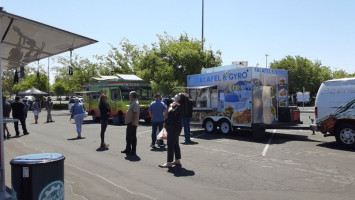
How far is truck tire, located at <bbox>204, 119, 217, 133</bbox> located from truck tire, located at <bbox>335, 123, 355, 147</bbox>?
4.99m

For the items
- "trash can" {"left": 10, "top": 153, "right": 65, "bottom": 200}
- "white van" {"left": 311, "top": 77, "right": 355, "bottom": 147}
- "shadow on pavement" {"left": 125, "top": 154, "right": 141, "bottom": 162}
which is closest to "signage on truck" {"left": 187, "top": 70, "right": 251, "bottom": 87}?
"white van" {"left": 311, "top": 77, "right": 355, "bottom": 147}

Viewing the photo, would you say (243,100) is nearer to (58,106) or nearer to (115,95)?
(115,95)

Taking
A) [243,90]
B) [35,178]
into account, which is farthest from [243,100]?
[35,178]

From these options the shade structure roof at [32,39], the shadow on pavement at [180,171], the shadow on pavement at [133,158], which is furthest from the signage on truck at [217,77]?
the shade structure roof at [32,39]

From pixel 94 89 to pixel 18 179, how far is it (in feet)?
59.4

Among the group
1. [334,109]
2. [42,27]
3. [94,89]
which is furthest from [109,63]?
[42,27]

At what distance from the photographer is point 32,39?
600 cm

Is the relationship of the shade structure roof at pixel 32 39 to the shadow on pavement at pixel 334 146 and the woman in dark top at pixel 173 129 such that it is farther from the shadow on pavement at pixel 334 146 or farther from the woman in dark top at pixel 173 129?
the shadow on pavement at pixel 334 146

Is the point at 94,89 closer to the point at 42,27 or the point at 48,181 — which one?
the point at 42,27

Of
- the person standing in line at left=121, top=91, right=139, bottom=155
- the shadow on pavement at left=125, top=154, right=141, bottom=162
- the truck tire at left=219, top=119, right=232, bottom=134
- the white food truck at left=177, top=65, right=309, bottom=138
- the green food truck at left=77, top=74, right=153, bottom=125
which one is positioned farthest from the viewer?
the green food truck at left=77, top=74, right=153, bottom=125

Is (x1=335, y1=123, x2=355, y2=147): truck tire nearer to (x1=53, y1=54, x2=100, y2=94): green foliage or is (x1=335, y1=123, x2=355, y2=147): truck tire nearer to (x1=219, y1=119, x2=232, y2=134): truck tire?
(x1=219, y1=119, x2=232, y2=134): truck tire

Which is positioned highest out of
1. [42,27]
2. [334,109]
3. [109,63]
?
[109,63]

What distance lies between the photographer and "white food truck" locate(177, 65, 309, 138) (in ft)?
39.7

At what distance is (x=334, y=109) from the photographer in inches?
391
